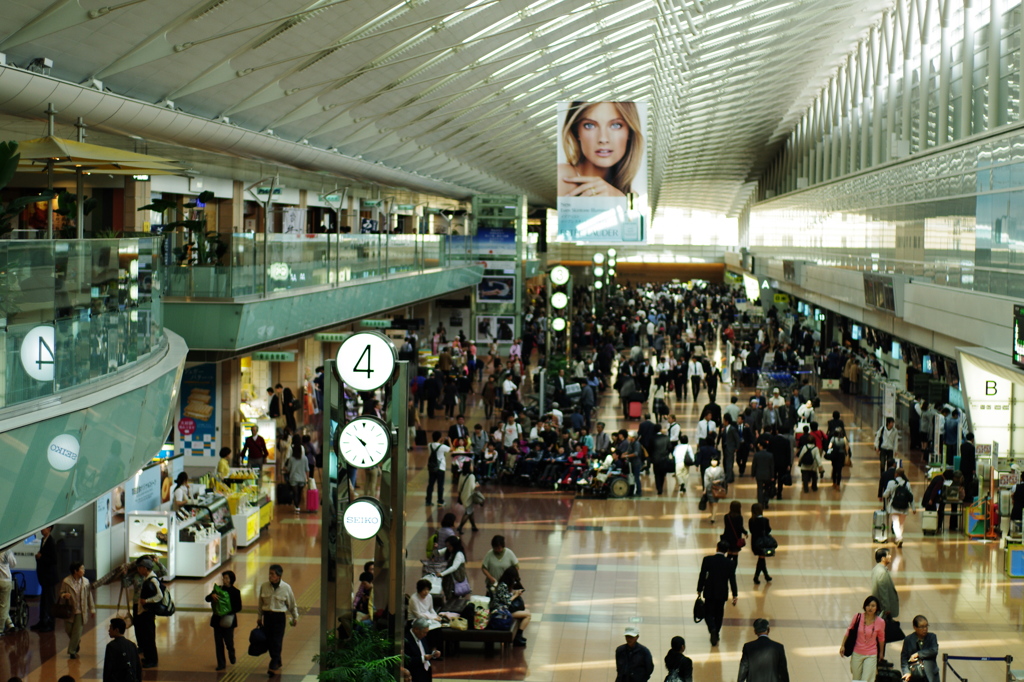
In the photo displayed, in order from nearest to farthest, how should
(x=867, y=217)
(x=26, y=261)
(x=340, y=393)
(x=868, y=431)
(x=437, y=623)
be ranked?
(x=26, y=261), (x=340, y=393), (x=437, y=623), (x=868, y=431), (x=867, y=217)

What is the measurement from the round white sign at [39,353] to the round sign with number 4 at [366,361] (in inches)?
113

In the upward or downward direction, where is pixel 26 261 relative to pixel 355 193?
downward

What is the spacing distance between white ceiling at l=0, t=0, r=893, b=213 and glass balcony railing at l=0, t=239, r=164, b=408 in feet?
23.8

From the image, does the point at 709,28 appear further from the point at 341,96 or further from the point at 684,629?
the point at 684,629

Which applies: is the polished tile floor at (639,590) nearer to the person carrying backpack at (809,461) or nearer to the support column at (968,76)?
the person carrying backpack at (809,461)

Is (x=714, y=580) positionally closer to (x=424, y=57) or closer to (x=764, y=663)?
(x=764, y=663)

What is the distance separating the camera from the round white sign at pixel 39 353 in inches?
265

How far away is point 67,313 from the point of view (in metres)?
7.50

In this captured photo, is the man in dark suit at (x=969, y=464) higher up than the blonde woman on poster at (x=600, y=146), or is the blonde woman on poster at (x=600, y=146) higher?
the blonde woman on poster at (x=600, y=146)

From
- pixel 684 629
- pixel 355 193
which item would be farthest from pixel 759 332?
pixel 684 629

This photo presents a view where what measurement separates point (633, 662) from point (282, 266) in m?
9.98

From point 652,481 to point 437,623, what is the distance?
9968mm

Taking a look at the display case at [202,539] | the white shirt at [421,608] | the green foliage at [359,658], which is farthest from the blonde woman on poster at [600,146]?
the green foliage at [359,658]

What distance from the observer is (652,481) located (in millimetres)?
20859
